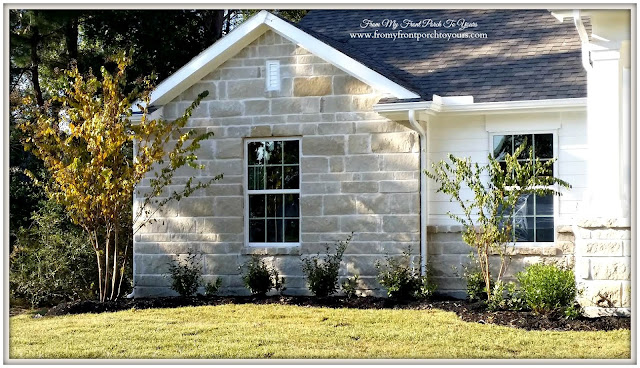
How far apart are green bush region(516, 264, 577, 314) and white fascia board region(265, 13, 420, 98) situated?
2830mm

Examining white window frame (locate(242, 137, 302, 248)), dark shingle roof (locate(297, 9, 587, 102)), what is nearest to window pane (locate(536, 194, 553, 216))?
dark shingle roof (locate(297, 9, 587, 102))

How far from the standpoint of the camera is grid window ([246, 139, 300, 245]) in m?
12.5

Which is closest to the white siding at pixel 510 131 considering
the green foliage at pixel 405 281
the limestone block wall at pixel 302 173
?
the limestone block wall at pixel 302 173

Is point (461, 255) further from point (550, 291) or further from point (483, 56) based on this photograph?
point (483, 56)

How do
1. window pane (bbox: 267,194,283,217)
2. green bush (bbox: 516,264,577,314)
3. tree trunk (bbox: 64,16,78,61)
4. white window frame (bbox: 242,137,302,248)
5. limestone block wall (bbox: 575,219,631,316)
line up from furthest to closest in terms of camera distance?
tree trunk (bbox: 64,16,78,61) < window pane (bbox: 267,194,283,217) < white window frame (bbox: 242,137,302,248) < green bush (bbox: 516,264,577,314) < limestone block wall (bbox: 575,219,631,316)

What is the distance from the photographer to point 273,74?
12.5 metres

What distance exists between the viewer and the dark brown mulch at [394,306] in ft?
30.9

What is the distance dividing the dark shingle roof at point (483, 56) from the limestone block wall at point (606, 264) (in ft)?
8.63

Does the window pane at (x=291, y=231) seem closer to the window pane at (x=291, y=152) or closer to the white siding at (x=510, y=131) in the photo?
the window pane at (x=291, y=152)

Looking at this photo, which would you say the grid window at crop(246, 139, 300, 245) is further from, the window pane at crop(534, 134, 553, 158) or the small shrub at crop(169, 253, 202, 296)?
the window pane at crop(534, 134, 553, 158)

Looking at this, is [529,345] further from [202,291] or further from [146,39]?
[146,39]

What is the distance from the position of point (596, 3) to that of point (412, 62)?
15.0 ft

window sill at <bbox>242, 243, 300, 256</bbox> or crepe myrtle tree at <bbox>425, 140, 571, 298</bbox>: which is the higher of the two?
crepe myrtle tree at <bbox>425, 140, 571, 298</bbox>

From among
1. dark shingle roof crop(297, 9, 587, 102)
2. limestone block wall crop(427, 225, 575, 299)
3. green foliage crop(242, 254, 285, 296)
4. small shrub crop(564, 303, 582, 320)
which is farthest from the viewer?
green foliage crop(242, 254, 285, 296)
